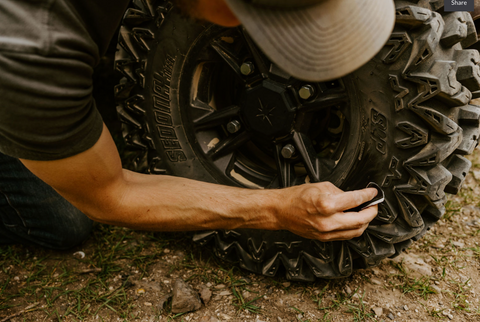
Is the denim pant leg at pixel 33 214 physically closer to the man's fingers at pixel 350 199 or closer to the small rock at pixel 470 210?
the man's fingers at pixel 350 199

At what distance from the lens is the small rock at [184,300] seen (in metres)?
1.73

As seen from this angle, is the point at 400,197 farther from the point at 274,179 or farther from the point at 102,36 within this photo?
the point at 102,36

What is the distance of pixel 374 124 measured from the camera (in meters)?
1.53

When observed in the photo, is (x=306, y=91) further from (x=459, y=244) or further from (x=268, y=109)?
(x=459, y=244)

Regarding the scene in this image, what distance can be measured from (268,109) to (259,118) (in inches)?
2.4

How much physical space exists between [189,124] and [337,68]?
3.34ft

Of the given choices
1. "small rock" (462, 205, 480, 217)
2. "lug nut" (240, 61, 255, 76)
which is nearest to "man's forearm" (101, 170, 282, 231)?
"lug nut" (240, 61, 255, 76)

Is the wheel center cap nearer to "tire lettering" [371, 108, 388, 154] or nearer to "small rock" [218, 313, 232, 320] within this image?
"tire lettering" [371, 108, 388, 154]

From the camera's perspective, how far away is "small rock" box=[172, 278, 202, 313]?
68.0 inches

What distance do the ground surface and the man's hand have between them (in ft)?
1.32

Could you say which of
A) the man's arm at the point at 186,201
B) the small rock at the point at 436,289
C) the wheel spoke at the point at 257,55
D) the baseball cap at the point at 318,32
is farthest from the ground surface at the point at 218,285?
the baseball cap at the point at 318,32

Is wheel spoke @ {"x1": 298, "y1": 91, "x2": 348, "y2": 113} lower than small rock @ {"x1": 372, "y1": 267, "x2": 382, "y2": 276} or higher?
higher

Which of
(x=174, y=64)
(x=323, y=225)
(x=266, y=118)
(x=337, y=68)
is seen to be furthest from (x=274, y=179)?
(x=337, y=68)

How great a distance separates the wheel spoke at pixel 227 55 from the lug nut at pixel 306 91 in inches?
11.1
